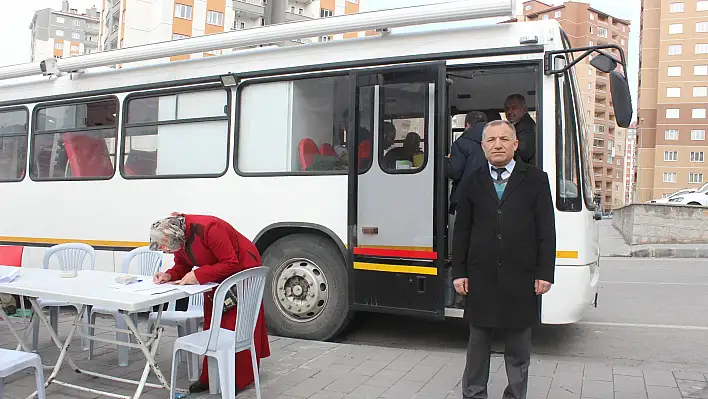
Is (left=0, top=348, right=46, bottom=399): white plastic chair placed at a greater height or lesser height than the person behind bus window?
lesser

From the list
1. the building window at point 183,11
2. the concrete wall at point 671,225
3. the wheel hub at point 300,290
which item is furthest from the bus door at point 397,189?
the building window at point 183,11

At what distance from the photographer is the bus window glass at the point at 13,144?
8102mm

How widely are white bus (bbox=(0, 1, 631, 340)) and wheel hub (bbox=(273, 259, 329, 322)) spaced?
0.01 m

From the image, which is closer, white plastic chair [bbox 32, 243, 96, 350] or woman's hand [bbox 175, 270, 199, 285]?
woman's hand [bbox 175, 270, 199, 285]

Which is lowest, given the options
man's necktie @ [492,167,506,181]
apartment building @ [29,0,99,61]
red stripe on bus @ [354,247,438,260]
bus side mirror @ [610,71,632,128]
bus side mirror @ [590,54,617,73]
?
red stripe on bus @ [354,247,438,260]

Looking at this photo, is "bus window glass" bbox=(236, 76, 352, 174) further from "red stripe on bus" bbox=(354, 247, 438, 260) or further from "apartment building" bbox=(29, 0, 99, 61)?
"apartment building" bbox=(29, 0, 99, 61)

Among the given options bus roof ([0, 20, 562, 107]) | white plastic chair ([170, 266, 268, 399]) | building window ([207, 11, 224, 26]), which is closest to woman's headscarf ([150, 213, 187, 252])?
white plastic chair ([170, 266, 268, 399])

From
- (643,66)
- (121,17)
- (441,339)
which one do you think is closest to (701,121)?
(643,66)

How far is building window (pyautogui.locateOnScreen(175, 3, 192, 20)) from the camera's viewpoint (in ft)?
148

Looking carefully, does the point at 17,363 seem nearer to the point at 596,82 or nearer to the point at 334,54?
the point at 334,54

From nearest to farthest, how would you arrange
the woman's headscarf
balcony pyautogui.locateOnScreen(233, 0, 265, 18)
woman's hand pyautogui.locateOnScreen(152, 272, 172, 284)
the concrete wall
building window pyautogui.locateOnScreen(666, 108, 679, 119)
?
1. the woman's headscarf
2. woman's hand pyautogui.locateOnScreen(152, 272, 172, 284)
3. the concrete wall
4. balcony pyautogui.locateOnScreen(233, 0, 265, 18)
5. building window pyautogui.locateOnScreen(666, 108, 679, 119)

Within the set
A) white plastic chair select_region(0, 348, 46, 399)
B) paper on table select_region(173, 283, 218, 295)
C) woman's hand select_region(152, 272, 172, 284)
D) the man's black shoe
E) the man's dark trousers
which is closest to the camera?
white plastic chair select_region(0, 348, 46, 399)

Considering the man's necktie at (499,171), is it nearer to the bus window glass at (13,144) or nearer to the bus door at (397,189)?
the bus door at (397,189)

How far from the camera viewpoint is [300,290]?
19.9 ft
